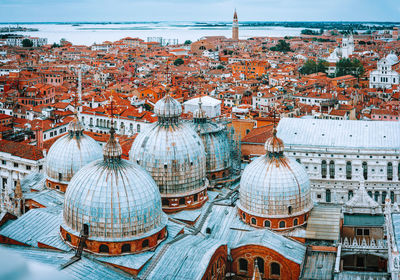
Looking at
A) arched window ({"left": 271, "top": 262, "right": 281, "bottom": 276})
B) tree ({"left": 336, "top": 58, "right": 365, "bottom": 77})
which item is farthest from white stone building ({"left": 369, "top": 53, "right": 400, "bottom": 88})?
arched window ({"left": 271, "top": 262, "right": 281, "bottom": 276})

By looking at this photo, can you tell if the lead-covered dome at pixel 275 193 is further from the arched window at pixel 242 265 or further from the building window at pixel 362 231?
the building window at pixel 362 231

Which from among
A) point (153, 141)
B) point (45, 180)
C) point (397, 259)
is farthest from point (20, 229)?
point (397, 259)

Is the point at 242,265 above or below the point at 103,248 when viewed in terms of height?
below

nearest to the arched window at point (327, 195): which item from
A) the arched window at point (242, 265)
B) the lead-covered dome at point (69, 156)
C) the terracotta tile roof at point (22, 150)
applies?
the arched window at point (242, 265)

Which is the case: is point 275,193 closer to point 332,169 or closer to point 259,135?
point 332,169

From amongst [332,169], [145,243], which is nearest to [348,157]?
[332,169]

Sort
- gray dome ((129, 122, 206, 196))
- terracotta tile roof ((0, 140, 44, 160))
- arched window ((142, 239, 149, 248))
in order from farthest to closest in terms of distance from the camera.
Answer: terracotta tile roof ((0, 140, 44, 160)) → gray dome ((129, 122, 206, 196)) → arched window ((142, 239, 149, 248))

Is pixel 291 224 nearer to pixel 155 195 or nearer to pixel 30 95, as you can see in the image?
pixel 155 195

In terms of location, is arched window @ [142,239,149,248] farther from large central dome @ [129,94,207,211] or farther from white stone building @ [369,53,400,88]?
white stone building @ [369,53,400,88]
